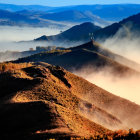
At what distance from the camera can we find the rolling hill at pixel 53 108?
91.8 ft

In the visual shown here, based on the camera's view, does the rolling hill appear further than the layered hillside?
No

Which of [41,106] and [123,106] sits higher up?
[41,106]

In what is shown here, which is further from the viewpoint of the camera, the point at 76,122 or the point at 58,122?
the point at 76,122

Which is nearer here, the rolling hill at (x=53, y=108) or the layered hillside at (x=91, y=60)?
the rolling hill at (x=53, y=108)

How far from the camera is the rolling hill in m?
28.0

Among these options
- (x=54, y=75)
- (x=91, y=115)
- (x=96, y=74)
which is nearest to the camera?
(x=91, y=115)

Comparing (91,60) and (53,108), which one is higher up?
(53,108)

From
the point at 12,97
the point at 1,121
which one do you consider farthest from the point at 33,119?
the point at 12,97

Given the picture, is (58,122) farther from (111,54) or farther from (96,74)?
(111,54)

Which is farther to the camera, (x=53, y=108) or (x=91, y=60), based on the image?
(x=91, y=60)

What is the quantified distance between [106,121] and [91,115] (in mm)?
2878

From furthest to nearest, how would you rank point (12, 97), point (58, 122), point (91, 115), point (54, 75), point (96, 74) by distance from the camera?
point (96, 74)
point (54, 75)
point (91, 115)
point (12, 97)
point (58, 122)

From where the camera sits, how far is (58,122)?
2831cm

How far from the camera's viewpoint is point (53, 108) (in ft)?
101
